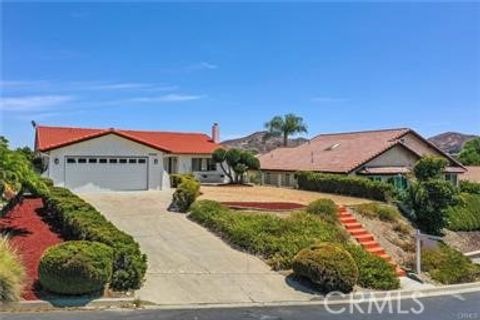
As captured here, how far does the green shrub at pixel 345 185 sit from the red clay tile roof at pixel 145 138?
949 cm

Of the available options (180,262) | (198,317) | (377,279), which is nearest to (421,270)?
(377,279)

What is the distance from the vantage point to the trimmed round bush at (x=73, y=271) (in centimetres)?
1288

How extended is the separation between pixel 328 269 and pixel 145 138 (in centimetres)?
3300

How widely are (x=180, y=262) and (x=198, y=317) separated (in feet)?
15.8

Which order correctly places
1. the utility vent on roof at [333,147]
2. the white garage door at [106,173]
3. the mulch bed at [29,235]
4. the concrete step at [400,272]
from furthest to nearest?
the utility vent on roof at [333,147] → the white garage door at [106,173] → the concrete step at [400,272] → the mulch bed at [29,235]

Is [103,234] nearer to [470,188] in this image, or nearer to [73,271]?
[73,271]

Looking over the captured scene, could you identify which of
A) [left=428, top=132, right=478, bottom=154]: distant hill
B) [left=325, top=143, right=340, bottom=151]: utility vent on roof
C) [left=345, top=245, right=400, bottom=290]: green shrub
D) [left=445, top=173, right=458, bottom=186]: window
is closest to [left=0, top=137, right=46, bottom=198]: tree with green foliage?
[left=345, top=245, right=400, bottom=290]: green shrub

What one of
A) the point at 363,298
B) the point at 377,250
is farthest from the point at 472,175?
the point at 363,298

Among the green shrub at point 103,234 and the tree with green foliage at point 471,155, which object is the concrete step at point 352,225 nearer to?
the green shrub at point 103,234

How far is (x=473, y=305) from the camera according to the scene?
15266 mm

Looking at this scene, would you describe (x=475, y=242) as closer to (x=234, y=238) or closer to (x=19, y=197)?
(x=234, y=238)

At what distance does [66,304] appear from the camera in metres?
12.7

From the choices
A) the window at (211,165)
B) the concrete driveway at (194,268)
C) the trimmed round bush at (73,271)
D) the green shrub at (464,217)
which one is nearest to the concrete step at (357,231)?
the concrete driveway at (194,268)

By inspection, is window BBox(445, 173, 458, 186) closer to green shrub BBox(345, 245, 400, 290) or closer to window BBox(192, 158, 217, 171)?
window BBox(192, 158, 217, 171)
